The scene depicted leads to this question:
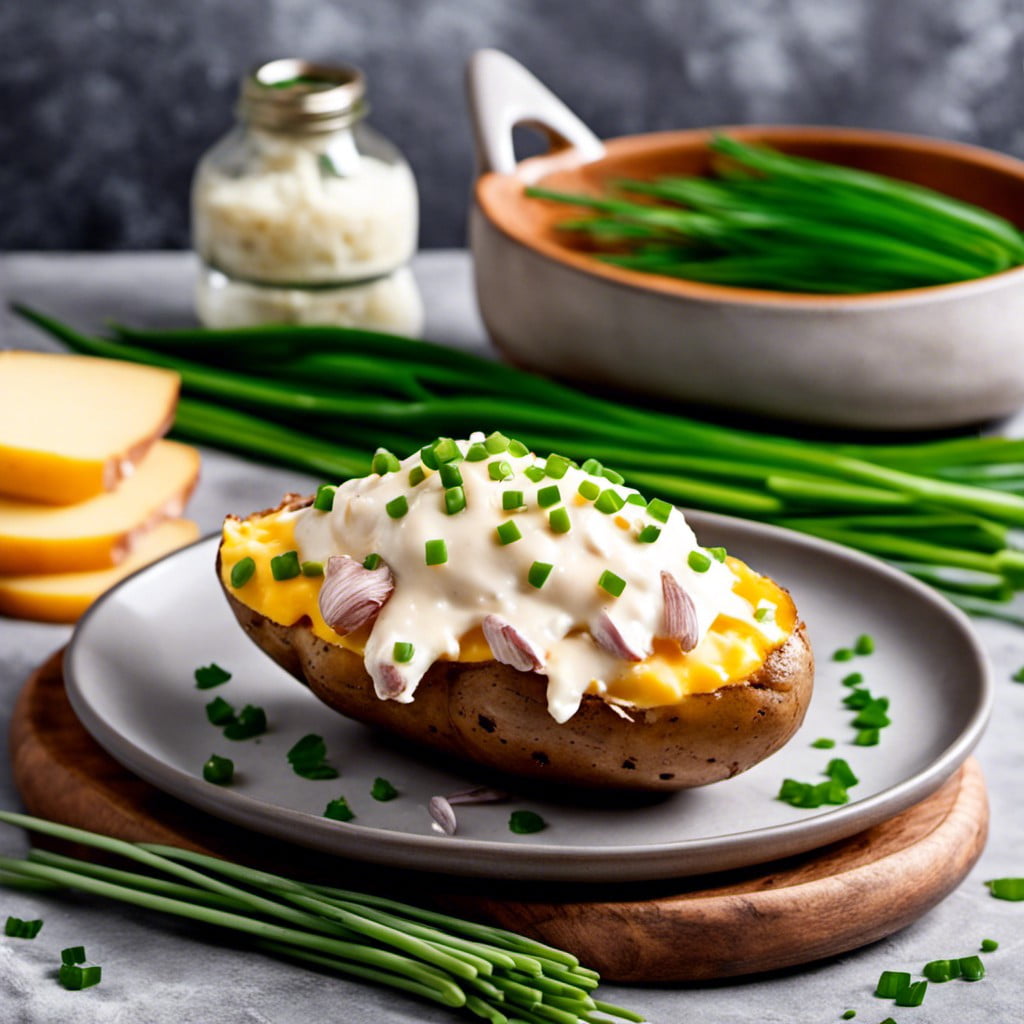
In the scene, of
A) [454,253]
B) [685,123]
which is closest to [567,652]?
[454,253]

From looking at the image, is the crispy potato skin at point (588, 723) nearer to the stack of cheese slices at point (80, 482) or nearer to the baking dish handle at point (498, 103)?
the stack of cheese slices at point (80, 482)

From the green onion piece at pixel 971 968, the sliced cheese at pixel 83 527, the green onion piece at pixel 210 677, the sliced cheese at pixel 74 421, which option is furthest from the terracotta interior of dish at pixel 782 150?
the green onion piece at pixel 971 968

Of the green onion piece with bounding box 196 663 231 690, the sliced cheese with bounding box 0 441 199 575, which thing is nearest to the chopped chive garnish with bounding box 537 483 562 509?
the green onion piece with bounding box 196 663 231 690

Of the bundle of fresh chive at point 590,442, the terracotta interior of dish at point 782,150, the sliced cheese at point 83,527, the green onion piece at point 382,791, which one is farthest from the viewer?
the terracotta interior of dish at point 782,150

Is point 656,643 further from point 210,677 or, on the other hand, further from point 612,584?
point 210,677

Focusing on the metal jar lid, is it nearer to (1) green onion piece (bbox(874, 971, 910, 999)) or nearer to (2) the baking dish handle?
(2) the baking dish handle

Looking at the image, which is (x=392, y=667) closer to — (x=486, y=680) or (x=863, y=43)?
(x=486, y=680)

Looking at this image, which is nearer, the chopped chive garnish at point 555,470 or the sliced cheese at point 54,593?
the chopped chive garnish at point 555,470

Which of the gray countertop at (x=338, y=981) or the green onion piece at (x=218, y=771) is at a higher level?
the green onion piece at (x=218, y=771)
